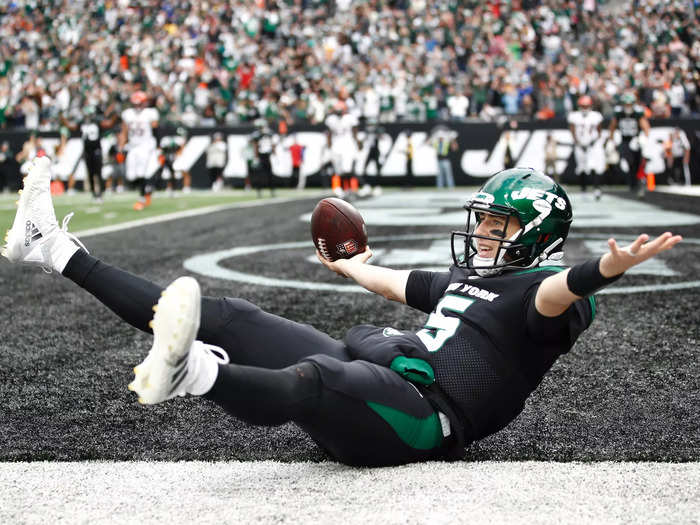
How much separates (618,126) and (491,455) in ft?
52.4

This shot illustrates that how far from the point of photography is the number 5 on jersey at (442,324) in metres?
2.81

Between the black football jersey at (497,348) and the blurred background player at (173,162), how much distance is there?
18627mm

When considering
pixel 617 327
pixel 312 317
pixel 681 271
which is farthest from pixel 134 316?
pixel 681 271

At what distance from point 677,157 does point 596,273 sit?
65.5ft

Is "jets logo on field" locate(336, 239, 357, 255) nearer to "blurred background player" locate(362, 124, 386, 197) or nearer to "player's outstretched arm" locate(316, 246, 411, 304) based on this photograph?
"player's outstretched arm" locate(316, 246, 411, 304)

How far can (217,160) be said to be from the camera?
73.0ft

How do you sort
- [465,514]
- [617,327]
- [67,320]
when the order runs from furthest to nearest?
[67,320] → [617,327] → [465,514]

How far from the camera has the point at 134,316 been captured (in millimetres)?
2969

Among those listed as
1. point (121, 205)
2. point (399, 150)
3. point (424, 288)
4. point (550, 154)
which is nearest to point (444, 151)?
point (399, 150)

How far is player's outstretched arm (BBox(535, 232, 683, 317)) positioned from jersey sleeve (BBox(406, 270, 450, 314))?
25.8 inches

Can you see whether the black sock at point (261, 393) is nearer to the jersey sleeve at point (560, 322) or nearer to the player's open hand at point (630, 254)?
the jersey sleeve at point (560, 322)

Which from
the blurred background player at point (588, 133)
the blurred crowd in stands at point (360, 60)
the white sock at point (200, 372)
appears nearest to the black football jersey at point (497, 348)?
the white sock at point (200, 372)

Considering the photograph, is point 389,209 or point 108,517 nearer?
point 108,517

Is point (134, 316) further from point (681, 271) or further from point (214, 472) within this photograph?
point (681, 271)
